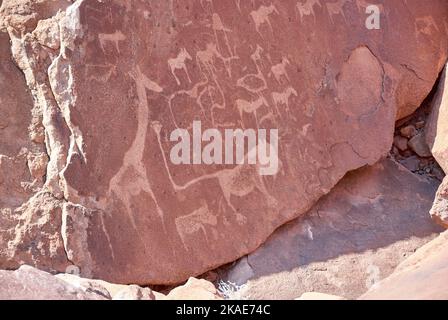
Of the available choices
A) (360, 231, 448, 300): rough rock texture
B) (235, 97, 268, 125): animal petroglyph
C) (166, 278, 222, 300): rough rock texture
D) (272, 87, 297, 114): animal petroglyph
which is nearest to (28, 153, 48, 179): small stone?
(166, 278, 222, 300): rough rock texture

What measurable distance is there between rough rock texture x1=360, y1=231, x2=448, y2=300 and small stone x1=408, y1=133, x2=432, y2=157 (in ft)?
4.12

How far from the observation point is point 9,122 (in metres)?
2.84

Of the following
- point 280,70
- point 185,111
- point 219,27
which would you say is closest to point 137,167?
point 185,111

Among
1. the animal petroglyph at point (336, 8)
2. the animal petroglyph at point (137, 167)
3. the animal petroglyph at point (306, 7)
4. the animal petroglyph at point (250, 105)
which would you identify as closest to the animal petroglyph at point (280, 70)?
the animal petroglyph at point (250, 105)

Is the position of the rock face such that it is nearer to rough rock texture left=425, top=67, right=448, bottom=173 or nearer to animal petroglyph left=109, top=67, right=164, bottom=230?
animal petroglyph left=109, top=67, right=164, bottom=230

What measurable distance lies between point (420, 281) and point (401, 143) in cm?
192

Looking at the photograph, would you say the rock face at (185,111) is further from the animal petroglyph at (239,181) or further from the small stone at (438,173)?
the small stone at (438,173)

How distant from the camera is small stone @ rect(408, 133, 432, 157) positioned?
3770 millimetres

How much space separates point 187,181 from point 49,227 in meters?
0.59

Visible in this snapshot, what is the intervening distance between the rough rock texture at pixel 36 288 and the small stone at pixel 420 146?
2.22 metres

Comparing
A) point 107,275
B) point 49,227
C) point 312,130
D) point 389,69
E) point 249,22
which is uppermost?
point 249,22
